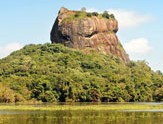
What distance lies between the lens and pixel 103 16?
609 feet

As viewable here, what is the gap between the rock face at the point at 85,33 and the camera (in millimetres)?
175125

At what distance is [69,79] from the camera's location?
4815 inches

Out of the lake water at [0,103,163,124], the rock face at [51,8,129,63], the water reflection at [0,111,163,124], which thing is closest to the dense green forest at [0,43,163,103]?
the rock face at [51,8,129,63]

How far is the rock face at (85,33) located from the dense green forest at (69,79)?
808 centimetres

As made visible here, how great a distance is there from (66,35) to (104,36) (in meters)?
15.1

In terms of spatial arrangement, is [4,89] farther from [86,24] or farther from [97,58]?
[86,24]

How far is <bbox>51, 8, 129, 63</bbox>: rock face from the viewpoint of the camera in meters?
175

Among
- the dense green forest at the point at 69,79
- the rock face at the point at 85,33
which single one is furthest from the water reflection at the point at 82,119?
the rock face at the point at 85,33

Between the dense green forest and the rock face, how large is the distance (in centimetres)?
808

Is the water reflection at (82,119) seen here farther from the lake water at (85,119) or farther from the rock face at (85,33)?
the rock face at (85,33)

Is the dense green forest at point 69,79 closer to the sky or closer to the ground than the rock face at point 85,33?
closer to the ground

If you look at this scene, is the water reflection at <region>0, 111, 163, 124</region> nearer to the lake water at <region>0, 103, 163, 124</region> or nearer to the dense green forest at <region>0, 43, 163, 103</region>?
the lake water at <region>0, 103, 163, 124</region>

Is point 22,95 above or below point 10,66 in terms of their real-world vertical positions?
below

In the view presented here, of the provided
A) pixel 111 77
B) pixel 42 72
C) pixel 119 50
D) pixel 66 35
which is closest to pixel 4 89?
pixel 42 72
